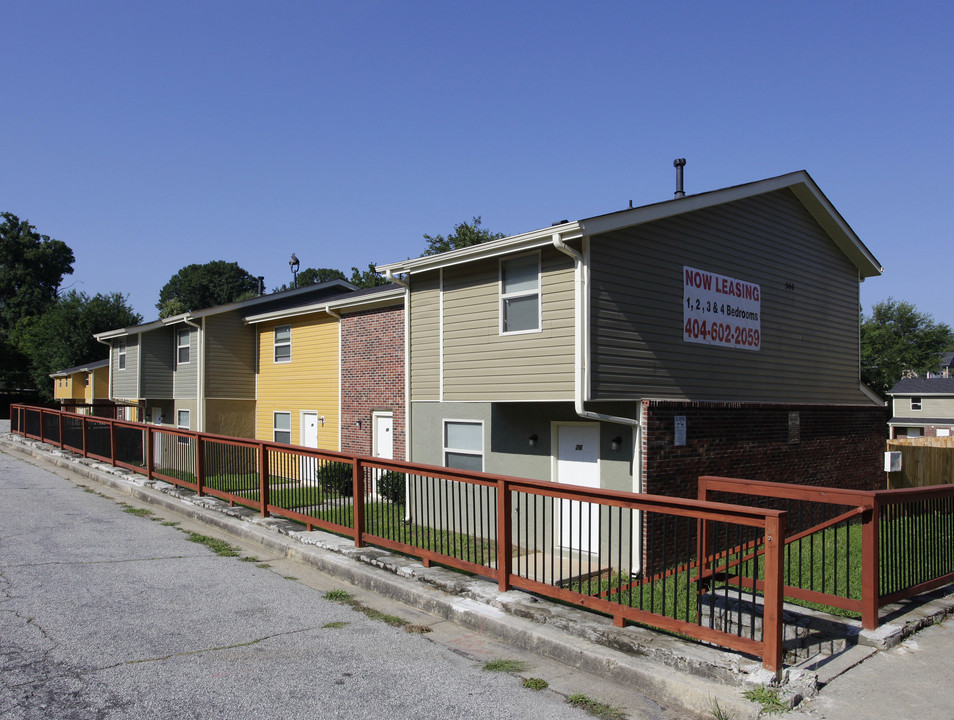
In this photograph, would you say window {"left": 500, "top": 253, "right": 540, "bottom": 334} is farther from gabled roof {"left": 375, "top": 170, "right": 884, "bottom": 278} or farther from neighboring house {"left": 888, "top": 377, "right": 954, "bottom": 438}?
neighboring house {"left": 888, "top": 377, "right": 954, "bottom": 438}

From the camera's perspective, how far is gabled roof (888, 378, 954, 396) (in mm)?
45853

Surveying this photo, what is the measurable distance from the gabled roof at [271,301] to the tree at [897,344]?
41.1 metres

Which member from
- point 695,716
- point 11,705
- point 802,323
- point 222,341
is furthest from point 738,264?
point 222,341

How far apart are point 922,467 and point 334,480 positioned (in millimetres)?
13812

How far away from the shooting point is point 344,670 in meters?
4.96

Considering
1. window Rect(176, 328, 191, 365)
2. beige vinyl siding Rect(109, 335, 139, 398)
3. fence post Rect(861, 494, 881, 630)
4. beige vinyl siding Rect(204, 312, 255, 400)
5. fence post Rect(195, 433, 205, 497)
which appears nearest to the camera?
Result: fence post Rect(861, 494, 881, 630)

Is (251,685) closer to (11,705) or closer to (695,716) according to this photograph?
(11,705)

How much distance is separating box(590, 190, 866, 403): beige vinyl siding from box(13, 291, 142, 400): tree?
40313 mm

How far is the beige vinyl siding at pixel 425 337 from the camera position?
12602 millimetres

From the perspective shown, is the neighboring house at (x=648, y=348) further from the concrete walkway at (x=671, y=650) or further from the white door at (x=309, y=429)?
the white door at (x=309, y=429)

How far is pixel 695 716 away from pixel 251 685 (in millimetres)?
2822

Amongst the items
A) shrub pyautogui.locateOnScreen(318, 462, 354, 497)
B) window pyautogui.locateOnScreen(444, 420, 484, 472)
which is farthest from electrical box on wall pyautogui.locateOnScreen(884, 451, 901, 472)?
shrub pyautogui.locateOnScreen(318, 462, 354, 497)

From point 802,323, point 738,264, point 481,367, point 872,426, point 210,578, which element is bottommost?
point 210,578

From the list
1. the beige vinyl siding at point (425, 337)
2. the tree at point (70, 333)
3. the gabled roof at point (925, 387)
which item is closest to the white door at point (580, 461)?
the beige vinyl siding at point (425, 337)
